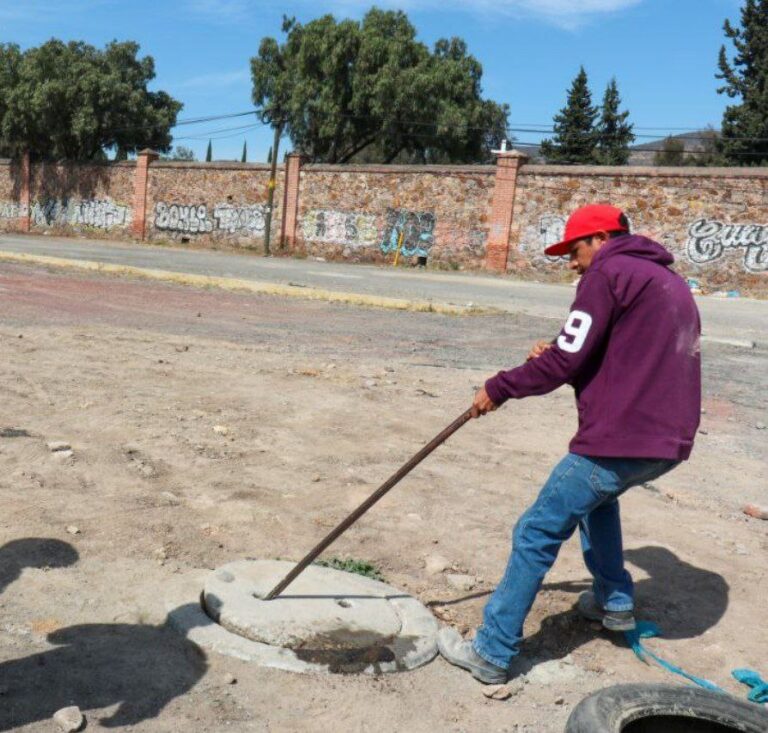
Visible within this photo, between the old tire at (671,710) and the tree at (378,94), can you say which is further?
the tree at (378,94)

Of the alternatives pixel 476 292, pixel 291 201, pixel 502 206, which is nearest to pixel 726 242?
pixel 502 206

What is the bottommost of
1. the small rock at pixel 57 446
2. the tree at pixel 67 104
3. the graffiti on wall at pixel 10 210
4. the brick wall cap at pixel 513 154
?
the small rock at pixel 57 446

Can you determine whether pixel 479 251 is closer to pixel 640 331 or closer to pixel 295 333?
pixel 295 333

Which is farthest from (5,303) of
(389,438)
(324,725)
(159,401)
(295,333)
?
(324,725)

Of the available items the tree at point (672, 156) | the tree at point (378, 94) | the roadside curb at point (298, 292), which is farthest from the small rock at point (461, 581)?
the tree at point (672, 156)

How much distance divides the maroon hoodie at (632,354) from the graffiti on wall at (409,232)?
2519 cm

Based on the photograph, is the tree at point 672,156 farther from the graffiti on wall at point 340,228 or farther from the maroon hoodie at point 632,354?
the maroon hoodie at point 632,354

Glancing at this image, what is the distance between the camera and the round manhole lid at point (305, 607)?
3156mm

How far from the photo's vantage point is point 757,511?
4.91 m

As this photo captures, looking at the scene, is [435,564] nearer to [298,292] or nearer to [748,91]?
[298,292]

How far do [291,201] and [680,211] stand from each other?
1364 centimetres

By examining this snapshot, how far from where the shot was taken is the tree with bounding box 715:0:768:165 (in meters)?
37.6

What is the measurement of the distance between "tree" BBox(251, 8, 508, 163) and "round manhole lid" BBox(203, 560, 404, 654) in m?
37.4

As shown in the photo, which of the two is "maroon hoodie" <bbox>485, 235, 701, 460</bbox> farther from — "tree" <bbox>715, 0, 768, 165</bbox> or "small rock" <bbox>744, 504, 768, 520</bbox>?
"tree" <bbox>715, 0, 768, 165</bbox>
